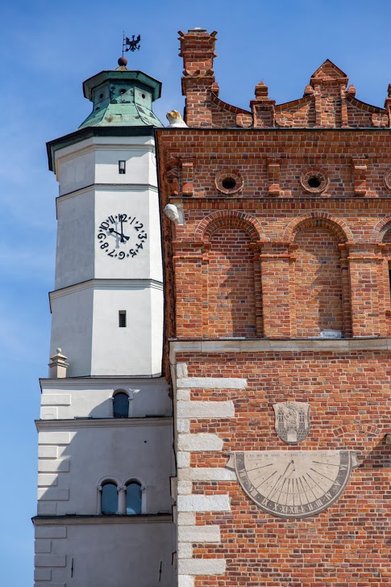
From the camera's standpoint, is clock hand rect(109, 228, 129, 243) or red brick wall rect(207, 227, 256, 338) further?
clock hand rect(109, 228, 129, 243)

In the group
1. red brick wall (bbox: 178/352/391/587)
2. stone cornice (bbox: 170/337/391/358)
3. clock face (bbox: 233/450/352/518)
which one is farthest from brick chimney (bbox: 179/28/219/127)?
clock face (bbox: 233/450/352/518)

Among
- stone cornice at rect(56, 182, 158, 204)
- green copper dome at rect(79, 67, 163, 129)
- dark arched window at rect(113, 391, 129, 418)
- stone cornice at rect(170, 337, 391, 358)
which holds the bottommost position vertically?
stone cornice at rect(170, 337, 391, 358)

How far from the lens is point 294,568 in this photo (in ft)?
64.5

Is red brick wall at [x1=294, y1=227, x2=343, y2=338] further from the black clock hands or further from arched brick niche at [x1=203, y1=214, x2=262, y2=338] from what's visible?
the black clock hands

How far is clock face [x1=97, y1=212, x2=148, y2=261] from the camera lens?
122 feet

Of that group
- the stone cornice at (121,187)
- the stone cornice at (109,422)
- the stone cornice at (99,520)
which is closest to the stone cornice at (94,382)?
the stone cornice at (109,422)

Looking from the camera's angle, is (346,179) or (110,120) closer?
(346,179)

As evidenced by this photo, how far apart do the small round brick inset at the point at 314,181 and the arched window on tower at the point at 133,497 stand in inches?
533

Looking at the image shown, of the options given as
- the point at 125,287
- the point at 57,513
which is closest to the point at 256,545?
the point at 57,513

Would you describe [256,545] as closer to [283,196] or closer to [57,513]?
[283,196]

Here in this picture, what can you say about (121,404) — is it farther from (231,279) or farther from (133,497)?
(231,279)

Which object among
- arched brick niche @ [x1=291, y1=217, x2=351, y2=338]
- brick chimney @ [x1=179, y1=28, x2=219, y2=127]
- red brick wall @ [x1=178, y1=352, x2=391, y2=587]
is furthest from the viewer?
brick chimney @ [x1=179, y1=28, x2=219, y2=127]

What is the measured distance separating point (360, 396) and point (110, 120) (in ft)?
66.6

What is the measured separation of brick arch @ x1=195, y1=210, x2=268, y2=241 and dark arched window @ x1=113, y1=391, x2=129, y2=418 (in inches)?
539
